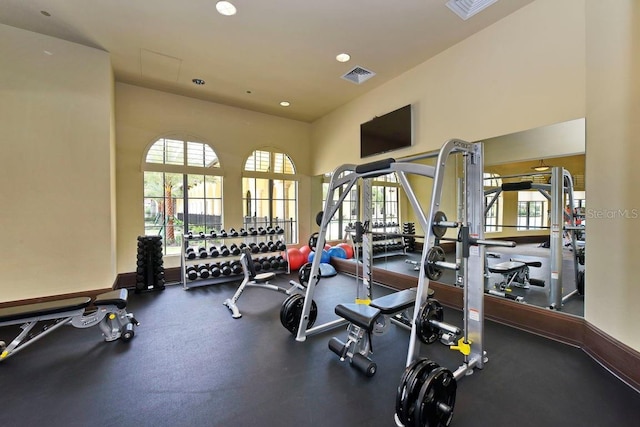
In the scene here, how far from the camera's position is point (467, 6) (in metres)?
2.82

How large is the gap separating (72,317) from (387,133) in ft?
15.1

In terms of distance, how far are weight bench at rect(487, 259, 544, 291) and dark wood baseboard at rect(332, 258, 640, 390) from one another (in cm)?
53

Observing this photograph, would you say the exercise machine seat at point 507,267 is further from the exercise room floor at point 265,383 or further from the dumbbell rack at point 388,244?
the dumbbell rack at point 388,244

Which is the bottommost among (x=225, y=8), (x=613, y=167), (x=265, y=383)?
(x=265, y=383)

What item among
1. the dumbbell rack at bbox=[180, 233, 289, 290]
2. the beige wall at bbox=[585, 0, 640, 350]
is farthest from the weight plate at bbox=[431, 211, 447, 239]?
the dumbbell rack at bbox=[180, 233, 289, 290]

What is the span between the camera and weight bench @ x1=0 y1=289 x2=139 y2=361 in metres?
2.38

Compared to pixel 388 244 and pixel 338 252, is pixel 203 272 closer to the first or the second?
pixel 338 252

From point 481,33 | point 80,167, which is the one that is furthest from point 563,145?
point 80,167

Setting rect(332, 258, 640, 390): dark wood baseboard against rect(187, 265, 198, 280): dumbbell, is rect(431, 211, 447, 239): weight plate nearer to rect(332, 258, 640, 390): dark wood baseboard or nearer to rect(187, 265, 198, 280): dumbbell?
rect(332, 258, 640, 390): dark wood baseboard

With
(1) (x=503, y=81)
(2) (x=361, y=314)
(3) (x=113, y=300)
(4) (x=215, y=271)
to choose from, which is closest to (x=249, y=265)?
(4) (x=215, y=271)

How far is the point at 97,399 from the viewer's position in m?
1.84

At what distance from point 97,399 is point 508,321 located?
3.80 metres

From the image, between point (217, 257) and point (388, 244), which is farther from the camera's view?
point (217, 257)

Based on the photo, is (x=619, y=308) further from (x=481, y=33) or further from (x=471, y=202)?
(x=481, y=33)
